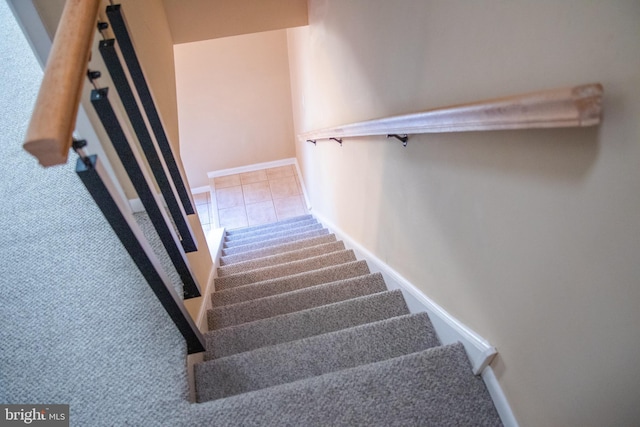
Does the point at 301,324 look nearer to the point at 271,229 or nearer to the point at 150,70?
Answer: the point at 150,70

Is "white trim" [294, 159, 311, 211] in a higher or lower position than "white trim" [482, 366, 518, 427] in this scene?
higher

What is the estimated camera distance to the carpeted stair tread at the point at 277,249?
2896 millimetres

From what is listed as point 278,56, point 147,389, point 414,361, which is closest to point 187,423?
point 147,389

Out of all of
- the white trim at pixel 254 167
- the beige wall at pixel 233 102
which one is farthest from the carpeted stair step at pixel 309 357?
the white trim at pixel 254 167

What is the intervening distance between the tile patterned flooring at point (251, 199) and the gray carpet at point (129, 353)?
145 inches

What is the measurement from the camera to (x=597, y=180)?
608mm

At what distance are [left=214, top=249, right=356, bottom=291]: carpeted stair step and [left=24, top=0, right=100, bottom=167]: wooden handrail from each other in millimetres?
1652

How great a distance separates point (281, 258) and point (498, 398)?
70.5 inches

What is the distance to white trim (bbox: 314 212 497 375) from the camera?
1.04m

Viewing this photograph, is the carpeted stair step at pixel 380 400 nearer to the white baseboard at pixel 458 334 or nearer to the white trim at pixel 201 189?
the white baseboard at pixel 458 334

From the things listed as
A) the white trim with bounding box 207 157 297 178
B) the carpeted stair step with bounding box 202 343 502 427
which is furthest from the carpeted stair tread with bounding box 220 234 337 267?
the white trim with bounding box 207 157 297 178

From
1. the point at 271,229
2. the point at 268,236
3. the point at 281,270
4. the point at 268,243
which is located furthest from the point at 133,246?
the point at 271,229

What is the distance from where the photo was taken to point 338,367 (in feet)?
3.89

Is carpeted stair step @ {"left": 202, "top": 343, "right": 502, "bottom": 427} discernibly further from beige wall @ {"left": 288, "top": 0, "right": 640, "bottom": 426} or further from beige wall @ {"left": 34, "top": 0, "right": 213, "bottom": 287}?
beige wall @ {"left": 34, "top": 0, "right": 213, "bottom": 287}
